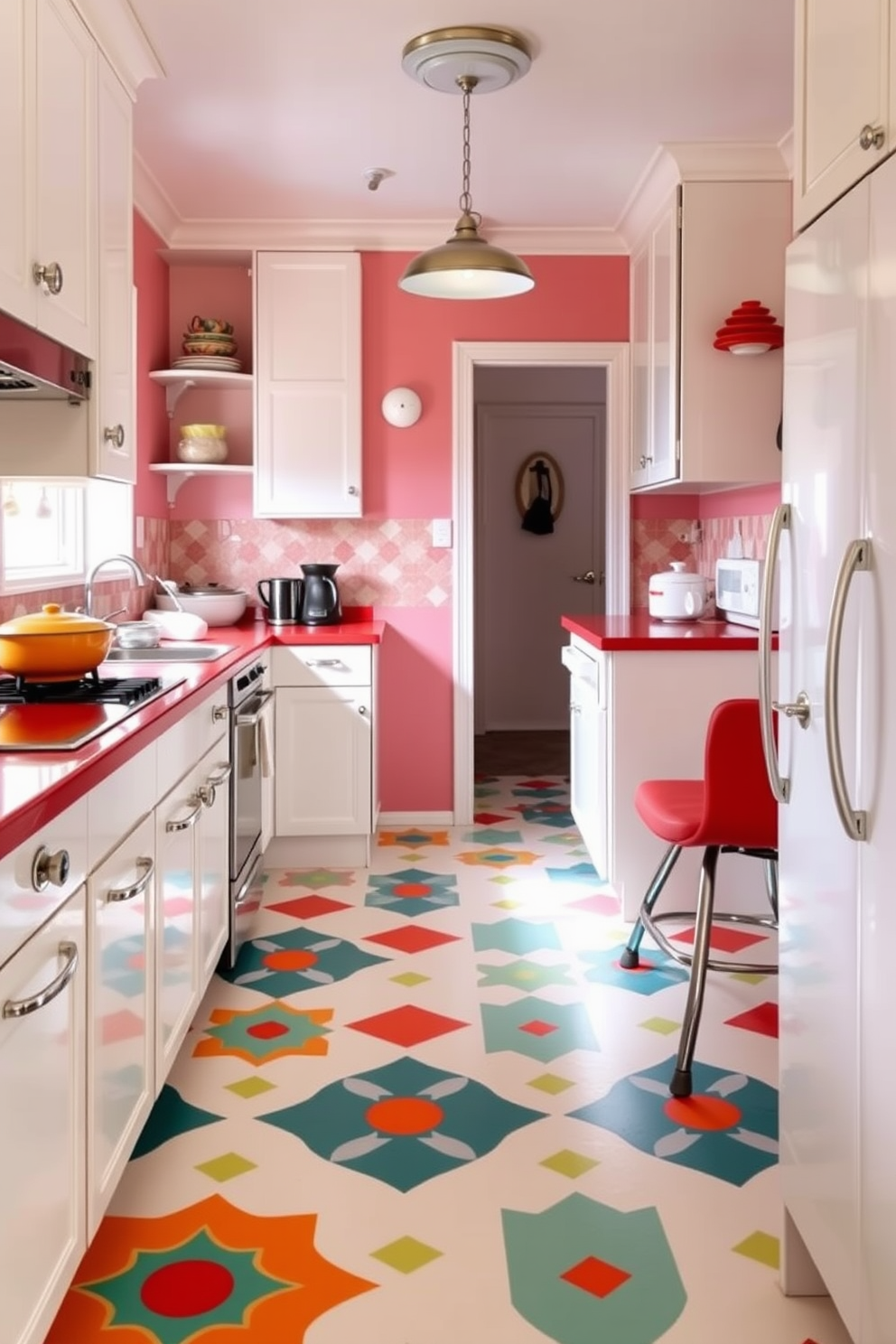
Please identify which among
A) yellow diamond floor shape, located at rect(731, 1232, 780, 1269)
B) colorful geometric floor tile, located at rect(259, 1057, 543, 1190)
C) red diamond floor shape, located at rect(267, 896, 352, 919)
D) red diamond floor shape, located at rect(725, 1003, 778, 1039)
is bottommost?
yellow diamond floor shape, located at rect(731, 1232, 780, 1269)

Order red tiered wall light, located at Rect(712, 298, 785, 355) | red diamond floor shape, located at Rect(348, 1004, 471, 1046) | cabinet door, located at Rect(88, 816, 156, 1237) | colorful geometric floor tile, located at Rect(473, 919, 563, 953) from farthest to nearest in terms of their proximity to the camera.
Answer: red tiered wall light, located at Rect(712, 298, 785, 355)
colorful geometric floor tile, located at Rect(473, 919, 563, 953)
red diamond floor shape, located at Rect(348, 1004, 471, 1046)
cabinet door, located at Rect(88, 816, 156, 1237)

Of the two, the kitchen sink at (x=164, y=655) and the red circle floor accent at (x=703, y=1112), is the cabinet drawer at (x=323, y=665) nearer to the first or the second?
the kitchen sink at (x=164, y=655)

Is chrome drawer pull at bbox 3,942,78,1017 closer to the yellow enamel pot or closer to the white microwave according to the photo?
the yellow enamel pot

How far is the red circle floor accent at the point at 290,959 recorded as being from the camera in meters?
3.46

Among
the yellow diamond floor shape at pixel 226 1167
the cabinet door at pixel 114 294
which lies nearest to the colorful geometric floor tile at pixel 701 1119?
the yellow diamond floor shape at pixel 226 1167

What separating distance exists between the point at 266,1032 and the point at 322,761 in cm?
164

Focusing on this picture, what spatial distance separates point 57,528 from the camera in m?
3.93

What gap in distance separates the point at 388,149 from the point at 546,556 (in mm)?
3791

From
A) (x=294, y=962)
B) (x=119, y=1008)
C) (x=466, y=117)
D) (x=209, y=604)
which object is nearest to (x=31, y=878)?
(x=119, y=1008)

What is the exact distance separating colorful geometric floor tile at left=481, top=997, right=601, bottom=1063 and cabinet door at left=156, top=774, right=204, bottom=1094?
2.40ft

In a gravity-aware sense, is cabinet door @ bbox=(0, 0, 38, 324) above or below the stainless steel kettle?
above

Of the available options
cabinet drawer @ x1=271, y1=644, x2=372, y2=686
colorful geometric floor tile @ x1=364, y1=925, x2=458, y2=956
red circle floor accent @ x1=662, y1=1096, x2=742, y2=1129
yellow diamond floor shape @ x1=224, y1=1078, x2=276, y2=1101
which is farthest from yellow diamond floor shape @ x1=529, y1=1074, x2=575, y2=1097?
cabinet drawer @ x1=271, y1=644, x2=372, y2=686

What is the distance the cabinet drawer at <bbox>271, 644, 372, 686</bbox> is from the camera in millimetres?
4477

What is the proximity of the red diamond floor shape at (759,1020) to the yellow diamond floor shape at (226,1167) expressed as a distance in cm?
127
